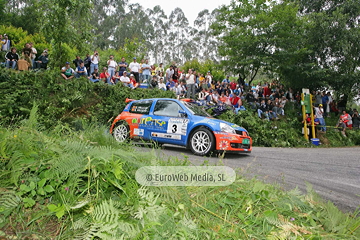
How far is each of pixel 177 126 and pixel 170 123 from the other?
0.26 m

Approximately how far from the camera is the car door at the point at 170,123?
8875mm

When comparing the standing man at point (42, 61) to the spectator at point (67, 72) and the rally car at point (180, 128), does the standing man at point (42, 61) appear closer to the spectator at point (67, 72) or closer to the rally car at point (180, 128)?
the spectator at point (67, 72)

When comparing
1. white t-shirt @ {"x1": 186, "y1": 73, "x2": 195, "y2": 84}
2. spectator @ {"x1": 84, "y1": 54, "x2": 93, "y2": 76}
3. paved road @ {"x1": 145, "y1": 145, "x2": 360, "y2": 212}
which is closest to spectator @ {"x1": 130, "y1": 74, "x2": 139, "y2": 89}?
spectator @ {"x1": 84, "y1": 54, "x2": 93, "y2": 76}

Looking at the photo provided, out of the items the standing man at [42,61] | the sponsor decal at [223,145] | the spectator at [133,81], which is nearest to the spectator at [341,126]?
the spectator at [133,81]

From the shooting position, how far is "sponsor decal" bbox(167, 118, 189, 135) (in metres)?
8.84

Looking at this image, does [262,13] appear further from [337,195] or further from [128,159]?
[128,159]

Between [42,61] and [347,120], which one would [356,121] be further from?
[42,61]

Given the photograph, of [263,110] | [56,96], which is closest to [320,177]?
[56,96]

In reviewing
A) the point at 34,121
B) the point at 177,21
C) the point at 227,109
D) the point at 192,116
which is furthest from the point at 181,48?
the point at 34,121

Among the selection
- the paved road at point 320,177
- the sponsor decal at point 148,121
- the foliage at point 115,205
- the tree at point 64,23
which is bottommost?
the paved road at point 320,177

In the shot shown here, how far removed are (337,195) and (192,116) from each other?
4.65m

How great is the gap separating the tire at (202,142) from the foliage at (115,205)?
5110 millimetres

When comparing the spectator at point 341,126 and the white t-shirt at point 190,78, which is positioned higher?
the white t-shirt at point 190,78

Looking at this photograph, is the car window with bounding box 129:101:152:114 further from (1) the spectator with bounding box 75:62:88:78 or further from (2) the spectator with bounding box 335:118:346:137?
Result: (2) the spectator with bounding box 335:118:346:137
